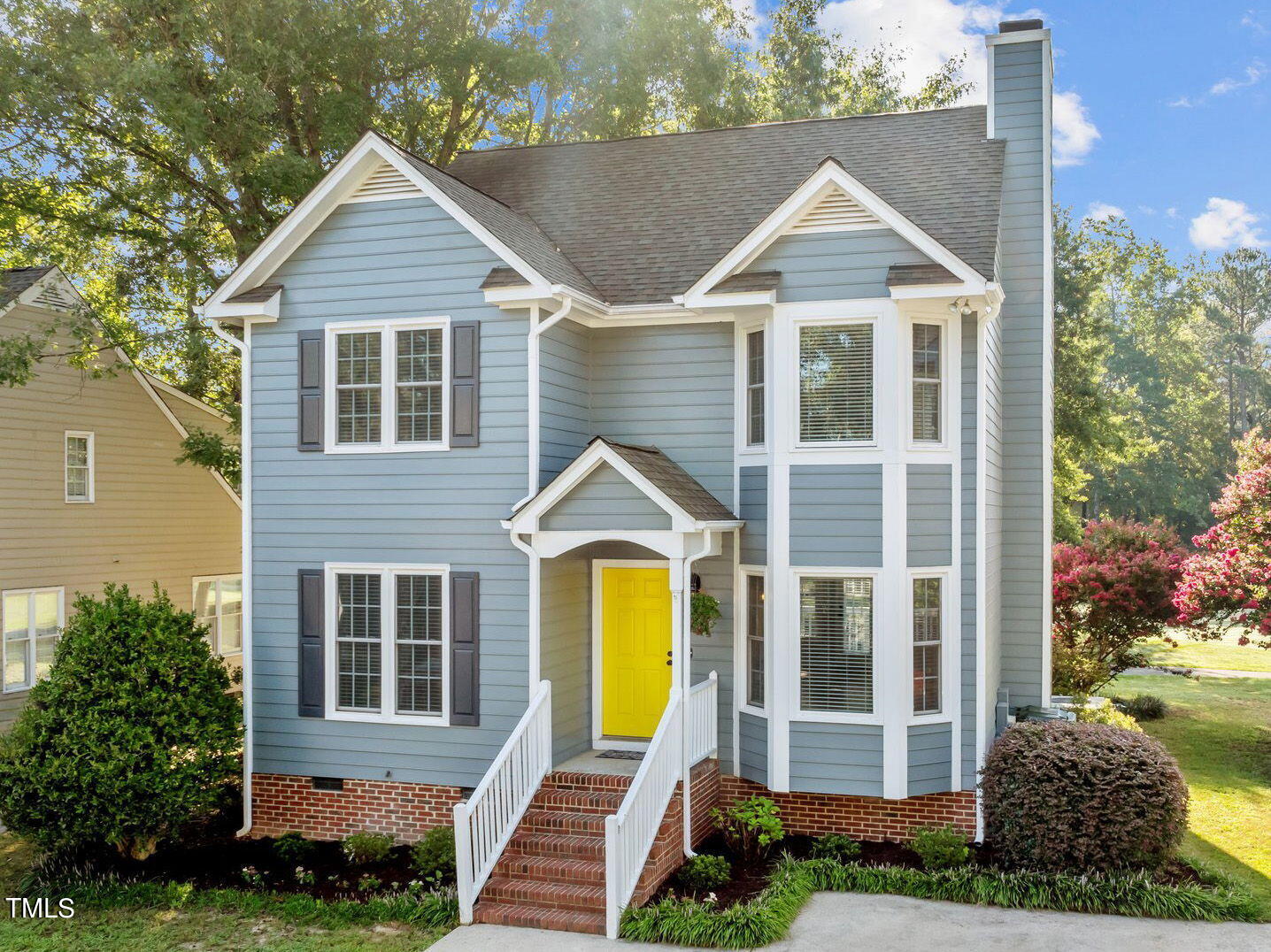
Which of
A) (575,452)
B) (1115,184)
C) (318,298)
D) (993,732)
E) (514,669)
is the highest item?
(1115,184)

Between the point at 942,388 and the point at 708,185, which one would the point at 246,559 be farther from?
the point at 942,388

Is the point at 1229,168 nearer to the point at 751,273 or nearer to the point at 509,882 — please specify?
the point at 751,273

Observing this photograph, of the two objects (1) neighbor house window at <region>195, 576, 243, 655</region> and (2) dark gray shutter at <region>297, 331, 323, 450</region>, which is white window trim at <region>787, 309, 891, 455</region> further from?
(1) neighbor house window at <region>195, 576, 243, 655</region>

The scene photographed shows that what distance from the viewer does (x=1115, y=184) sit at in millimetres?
64688

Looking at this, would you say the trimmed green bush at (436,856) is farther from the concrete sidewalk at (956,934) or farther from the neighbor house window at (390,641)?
the neighbor house window at (390,641)

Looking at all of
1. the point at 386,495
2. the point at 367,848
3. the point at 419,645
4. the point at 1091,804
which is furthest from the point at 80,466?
the point at 1091,804

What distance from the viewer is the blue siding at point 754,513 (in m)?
11.7

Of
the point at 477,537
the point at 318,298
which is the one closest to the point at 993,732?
the point at 477,537

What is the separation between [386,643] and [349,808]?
1.95 m

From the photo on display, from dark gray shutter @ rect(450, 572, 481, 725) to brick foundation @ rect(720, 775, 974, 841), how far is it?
136 inches

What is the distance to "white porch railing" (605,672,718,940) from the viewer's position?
935 cm

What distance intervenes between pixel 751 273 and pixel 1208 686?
57.4ft

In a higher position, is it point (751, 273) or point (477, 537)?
point (751, 273)

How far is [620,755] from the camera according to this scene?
12.1 metres
